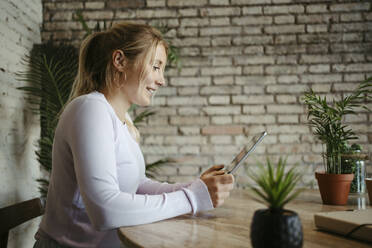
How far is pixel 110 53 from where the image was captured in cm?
129

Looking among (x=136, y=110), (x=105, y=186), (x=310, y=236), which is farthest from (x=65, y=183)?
(x=136, y=110)

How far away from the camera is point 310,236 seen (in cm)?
87

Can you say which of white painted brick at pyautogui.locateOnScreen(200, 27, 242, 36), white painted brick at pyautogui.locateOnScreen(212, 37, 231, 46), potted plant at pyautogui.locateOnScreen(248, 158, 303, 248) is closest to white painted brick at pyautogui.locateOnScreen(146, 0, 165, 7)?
white painted brick at pyautogui.locateOnScreen(200, 27, 242, 36)

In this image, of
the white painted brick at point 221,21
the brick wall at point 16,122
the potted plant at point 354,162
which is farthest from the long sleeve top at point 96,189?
the white painted brick at point 221,21

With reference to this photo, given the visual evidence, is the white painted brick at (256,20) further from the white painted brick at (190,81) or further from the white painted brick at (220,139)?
the white painted brick at (220,139)

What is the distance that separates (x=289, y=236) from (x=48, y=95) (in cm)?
236

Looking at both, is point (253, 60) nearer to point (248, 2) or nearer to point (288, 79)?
point (288, 79)

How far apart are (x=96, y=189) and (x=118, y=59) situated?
56cm

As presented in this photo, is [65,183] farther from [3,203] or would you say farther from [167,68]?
[167,68]

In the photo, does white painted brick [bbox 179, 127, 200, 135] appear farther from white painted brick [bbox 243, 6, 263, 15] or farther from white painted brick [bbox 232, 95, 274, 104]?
white painted brick [bbox 243, 6, 263, 15]

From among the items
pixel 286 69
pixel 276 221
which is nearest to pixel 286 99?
pixel 286 69

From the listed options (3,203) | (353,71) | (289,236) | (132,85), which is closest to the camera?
(289,236)

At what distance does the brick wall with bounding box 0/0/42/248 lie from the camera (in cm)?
228

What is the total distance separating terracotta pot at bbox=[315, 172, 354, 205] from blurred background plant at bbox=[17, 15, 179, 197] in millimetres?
1499
